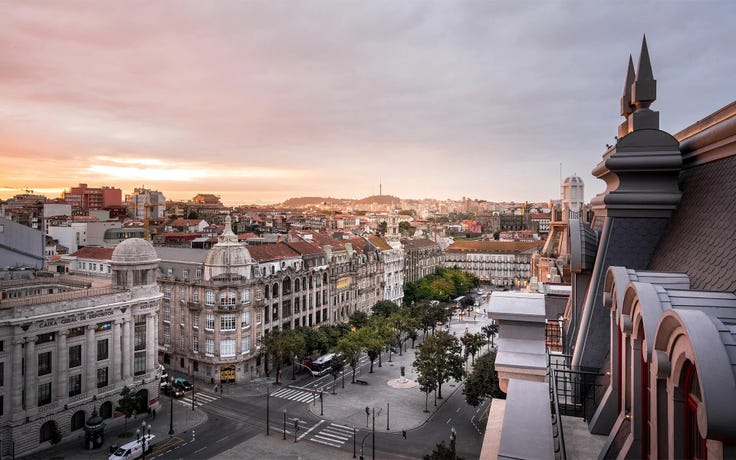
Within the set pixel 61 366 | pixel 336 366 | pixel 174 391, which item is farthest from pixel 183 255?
pixel 336 366

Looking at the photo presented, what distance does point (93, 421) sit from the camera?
43.7 meters

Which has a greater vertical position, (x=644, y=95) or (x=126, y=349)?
(x=644, y=95)

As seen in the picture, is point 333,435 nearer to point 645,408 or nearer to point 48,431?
point 48,431

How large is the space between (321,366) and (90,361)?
28.8 m

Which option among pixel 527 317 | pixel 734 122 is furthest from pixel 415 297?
pixel 734 122

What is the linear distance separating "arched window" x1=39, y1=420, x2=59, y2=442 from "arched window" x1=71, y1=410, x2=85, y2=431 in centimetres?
190

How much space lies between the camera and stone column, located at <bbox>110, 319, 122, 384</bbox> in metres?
49.0

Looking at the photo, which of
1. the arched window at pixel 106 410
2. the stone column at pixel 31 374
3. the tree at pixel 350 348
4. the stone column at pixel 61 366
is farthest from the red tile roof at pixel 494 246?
the stone column at pixel 31 374

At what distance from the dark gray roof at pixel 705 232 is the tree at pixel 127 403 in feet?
159

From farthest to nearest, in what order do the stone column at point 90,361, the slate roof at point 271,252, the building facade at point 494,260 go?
the building facade at point 494,260, the slate roof at point 271,252, the stone column at point 90,361

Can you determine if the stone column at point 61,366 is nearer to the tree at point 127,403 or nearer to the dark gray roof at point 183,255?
the tree at point 127,403

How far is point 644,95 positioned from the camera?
36.2 ft

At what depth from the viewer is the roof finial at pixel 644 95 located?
10594mm

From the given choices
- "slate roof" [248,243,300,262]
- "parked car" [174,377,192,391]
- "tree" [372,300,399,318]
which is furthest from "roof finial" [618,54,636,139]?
"tree" [372,300,399,318]
